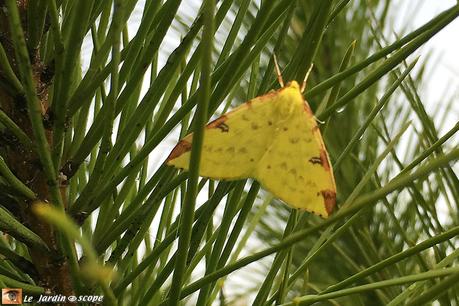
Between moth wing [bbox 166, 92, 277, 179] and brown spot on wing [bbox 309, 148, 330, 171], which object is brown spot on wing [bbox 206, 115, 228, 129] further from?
brown spot on wing [bbox 309, 148, 330, 171]

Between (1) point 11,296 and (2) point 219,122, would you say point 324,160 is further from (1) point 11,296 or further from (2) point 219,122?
(1) point 11,296

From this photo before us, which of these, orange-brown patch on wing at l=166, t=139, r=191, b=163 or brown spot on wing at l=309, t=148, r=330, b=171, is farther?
brown spot on wing at l=309, t=148, r=330, b=171

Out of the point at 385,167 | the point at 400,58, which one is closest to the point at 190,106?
the point at 400,58

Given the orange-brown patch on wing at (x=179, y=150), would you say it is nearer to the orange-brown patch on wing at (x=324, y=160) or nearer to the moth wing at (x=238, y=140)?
the moth wing at (x=238, y=140)

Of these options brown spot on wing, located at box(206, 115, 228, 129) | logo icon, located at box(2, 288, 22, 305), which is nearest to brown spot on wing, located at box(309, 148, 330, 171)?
brown spot on wing, located at box(206, 115, 228, 129)

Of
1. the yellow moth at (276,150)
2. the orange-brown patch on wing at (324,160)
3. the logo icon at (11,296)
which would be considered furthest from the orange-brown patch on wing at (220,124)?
the logo icon at (11,296)

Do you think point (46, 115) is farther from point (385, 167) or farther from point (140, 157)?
point (385, 167)

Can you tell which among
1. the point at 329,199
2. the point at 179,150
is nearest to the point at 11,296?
the point at 179,150
